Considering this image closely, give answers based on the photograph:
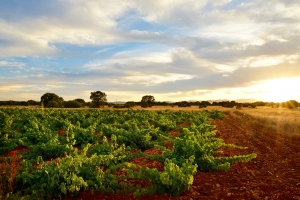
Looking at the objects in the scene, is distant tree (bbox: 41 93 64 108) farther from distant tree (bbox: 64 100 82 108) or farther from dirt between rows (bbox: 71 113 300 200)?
dirt between rows (bbox: 71 113 300 200)

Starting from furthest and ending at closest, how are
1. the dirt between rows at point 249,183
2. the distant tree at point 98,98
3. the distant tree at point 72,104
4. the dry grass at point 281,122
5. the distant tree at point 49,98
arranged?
the distant tree at point 98,98 → the distant tree at point 49,98 → the distant tree at point 72,104 → the dry grass at point 281,122 → the dirt between rows at point 249,183

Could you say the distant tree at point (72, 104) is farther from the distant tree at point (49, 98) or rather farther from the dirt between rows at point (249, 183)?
the dirt between rows at point (249, 183)

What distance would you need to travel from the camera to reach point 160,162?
8570 millimetres

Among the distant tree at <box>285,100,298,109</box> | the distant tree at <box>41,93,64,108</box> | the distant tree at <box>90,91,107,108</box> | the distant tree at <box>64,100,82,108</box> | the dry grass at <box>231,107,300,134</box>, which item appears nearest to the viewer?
the dry grass at <box>231,107,300,134</box>

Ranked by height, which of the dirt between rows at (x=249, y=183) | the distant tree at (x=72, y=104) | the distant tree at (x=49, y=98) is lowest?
the dirt between rows at (x=249, y=183)

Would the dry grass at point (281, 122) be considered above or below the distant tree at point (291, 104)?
below

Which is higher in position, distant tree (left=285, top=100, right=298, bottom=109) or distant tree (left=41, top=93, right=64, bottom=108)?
distant tree (left=41, top=93, right=64, bottom=108)

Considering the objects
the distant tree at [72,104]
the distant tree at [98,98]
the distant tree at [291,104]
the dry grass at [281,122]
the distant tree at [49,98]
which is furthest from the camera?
the distant tree at [291,104]

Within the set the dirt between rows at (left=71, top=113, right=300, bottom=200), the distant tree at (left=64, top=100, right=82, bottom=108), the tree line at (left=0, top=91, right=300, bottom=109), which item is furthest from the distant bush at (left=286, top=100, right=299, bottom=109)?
the dirt between rows at (left=71, top=113, right=300, bottom=200)

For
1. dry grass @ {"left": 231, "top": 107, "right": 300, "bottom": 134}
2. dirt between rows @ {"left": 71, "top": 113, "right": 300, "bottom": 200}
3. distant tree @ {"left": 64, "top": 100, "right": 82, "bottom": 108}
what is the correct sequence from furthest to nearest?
distant tree @ {"left": 64, "top": 100, "right": 82, "bottom": 108} < dry grass @ {"left": 231, "top": 107, "right": 300, "bottom": 134} < dirt between rows @ {"left": 71, "top": 113, "right": 300, "bottom": 200}

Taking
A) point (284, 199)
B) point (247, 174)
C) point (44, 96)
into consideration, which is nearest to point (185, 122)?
point (247, 174)

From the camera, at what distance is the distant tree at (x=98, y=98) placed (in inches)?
3108

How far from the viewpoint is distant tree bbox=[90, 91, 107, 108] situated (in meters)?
78.9

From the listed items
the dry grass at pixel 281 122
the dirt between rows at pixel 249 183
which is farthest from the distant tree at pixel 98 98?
the dirt between rows at pixel 249 183
